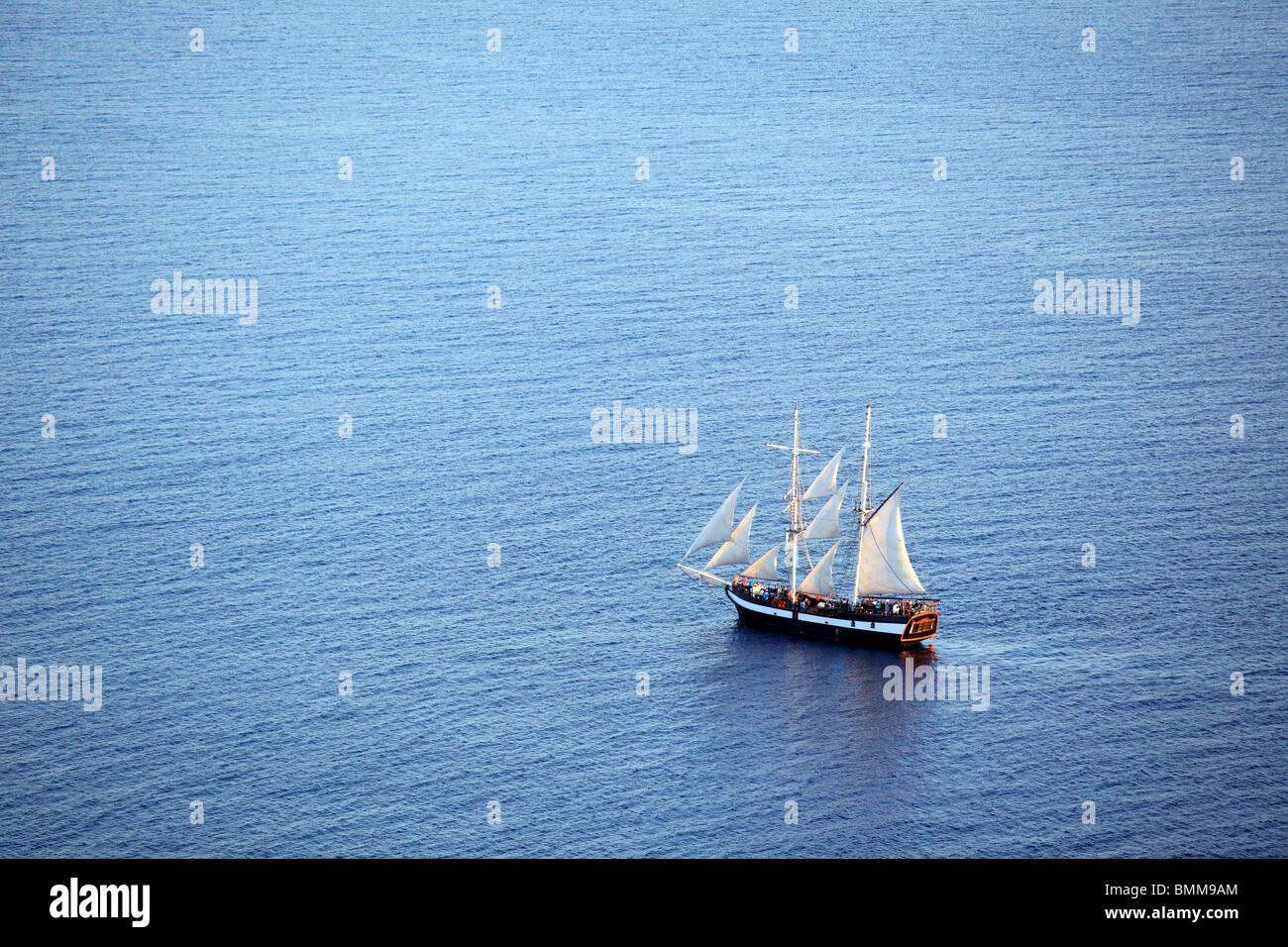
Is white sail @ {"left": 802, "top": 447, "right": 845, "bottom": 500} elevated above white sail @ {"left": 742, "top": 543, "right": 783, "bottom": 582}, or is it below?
above

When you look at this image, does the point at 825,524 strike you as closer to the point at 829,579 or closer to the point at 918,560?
the point at 829,579

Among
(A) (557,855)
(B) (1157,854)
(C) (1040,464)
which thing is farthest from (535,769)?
(C) (1040,464)

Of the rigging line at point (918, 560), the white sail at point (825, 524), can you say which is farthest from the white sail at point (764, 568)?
the rigging line at point (918, 560)

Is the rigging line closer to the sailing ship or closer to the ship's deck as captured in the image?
the sailing ship

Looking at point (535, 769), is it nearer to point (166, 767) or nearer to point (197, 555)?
point (166, 767)

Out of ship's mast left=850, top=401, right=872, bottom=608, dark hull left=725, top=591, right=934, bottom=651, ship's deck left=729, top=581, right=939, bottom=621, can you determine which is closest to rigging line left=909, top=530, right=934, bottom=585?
ship's mast left=850, top=401, right=872, bottom=608
